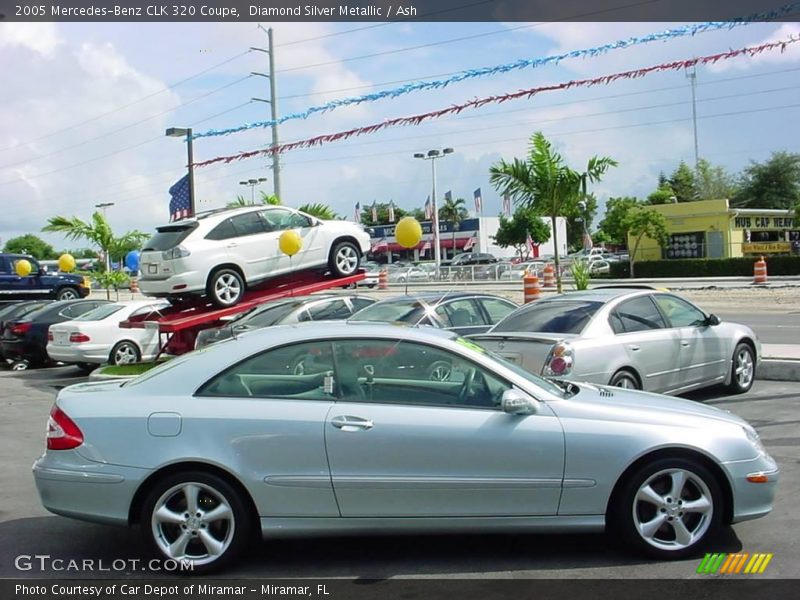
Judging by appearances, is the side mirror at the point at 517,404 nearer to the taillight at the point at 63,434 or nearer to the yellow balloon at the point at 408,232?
the taillight at the point at 63,434

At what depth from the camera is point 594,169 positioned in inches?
660

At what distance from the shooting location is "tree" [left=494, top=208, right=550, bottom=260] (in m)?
73.8

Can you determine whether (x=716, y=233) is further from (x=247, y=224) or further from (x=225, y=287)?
(x=225, y=287)

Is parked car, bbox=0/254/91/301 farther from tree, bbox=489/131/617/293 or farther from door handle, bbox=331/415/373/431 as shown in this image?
door handle, bbox=331/415/373/431

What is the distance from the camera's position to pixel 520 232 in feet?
247

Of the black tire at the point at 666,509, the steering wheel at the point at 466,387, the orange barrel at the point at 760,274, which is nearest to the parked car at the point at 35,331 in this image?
the steering wheel at the point at 466,387

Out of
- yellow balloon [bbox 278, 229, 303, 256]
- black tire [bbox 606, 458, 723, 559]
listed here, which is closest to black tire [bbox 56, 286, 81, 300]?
yellow balloon [bbox 278, 229, 303, 256]

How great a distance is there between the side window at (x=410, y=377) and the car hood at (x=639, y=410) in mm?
475

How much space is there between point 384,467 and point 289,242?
9170 mm

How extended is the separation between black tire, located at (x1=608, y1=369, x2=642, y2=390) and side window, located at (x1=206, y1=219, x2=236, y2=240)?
7.10m

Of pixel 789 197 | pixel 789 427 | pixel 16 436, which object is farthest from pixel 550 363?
pixel 789 197

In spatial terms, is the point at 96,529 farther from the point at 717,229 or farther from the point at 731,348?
Result: the point at 717,229

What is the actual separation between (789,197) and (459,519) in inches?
3447

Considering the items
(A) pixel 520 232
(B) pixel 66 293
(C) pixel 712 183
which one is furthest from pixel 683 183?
(B) pixel 66 293
